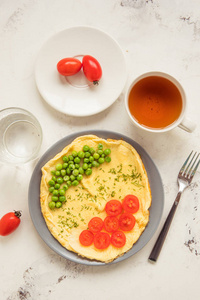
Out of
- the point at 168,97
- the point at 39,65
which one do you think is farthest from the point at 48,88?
the point at 168,97

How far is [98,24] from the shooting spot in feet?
8.45

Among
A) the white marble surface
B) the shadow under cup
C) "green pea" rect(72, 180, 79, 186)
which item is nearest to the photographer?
the shadow under cup

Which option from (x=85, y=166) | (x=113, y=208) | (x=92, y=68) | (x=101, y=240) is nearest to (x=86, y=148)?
(x=85, y=166)

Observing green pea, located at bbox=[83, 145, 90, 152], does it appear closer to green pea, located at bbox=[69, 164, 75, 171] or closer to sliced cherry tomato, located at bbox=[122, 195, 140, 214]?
green pea, located at bbox=[69, 164, 75, 171]

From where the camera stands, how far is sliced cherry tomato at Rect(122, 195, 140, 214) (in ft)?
7.81

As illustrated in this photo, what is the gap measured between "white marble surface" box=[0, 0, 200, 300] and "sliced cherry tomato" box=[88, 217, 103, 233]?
1.36 feet

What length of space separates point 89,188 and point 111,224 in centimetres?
35

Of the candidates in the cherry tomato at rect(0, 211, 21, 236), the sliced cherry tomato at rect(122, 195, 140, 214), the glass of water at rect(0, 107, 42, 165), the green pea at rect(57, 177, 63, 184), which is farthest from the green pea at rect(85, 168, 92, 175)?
the cherry tomato at rect(0, 211, 21, 236)

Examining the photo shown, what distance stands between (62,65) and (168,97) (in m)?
0.91

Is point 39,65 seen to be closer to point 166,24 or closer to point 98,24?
point 98,24

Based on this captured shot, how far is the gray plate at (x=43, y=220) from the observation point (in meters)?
2.39

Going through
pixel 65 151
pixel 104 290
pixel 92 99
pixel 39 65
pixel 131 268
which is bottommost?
pixel 104 290

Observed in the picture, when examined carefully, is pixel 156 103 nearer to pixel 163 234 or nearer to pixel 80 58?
pixel 80 58

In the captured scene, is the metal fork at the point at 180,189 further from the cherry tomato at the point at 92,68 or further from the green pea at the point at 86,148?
the cherry tomato at the point at 92,68
